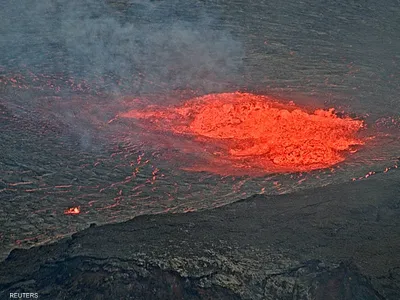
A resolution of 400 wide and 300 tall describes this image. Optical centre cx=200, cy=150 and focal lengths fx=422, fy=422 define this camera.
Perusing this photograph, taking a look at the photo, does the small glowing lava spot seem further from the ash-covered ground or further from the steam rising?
the steam rising

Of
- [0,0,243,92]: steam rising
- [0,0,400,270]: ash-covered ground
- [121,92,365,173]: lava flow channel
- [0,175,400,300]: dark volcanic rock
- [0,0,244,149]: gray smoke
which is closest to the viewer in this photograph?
[0,175,400,300]: dark volcanic rock

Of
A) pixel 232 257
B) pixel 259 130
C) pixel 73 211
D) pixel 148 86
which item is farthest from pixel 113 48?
pixel 232 257

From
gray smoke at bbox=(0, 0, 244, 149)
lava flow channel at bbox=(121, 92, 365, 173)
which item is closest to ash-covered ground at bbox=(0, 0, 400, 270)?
gray smoke at bbox=(0, 0, 244, 149)

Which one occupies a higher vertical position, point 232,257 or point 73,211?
point 232,257

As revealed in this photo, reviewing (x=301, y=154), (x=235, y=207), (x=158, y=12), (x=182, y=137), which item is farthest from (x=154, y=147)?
(x=158, y=12)

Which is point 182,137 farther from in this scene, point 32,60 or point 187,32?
point 187,32

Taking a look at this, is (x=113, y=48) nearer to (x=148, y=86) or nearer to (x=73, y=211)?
(x=148, y=86)

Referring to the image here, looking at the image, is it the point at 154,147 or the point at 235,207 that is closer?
the point at 235,207
